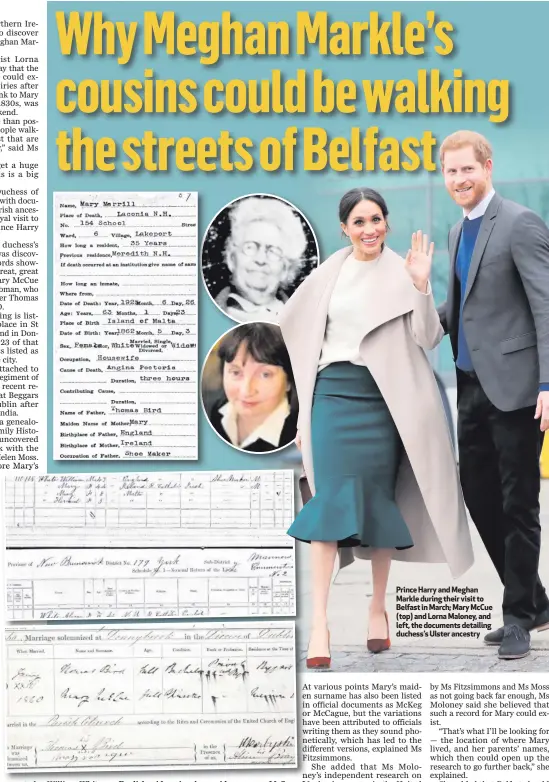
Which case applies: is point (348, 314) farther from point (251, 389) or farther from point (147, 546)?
point (147, 546)

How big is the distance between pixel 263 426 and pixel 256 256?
1.88 feet

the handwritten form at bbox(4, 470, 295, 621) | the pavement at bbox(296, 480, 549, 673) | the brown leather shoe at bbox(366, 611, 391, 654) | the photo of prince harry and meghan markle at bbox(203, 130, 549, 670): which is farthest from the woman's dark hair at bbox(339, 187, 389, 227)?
the brown leather shoe at bbox(366, 611, 391, 654)

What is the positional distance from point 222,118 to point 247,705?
199 centimetres

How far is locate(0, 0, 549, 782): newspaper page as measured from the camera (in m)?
3.19

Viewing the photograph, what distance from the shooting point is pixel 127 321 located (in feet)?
10.6

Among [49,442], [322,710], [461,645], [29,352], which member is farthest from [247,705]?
[29,352]

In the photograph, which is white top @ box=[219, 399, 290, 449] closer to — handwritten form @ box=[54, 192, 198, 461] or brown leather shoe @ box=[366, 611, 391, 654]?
handwritten form @ box=[54, 192, 198, 461]

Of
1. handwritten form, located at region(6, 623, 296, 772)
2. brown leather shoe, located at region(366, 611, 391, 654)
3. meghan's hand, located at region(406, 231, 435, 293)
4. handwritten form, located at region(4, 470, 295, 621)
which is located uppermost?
meghan's hand, located at region(406, 231, 435, 293)

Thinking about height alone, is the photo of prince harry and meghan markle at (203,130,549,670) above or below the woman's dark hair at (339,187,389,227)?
below

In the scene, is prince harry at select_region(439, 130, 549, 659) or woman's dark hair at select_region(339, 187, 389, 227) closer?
prince harry at select_region(439, 130, 549, 659)

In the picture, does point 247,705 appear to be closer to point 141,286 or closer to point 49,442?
point 49,442

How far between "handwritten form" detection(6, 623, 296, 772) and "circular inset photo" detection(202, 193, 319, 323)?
1.09 meters

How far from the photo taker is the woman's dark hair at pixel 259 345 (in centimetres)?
319

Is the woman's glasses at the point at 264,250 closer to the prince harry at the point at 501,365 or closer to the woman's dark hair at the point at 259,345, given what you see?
the woman's dark hair at the point at 259,345
